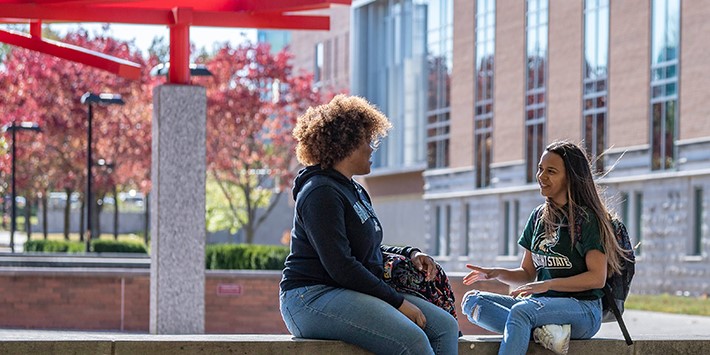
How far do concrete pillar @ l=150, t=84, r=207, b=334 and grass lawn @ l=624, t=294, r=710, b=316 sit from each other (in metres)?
13.7

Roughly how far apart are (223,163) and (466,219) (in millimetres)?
8617

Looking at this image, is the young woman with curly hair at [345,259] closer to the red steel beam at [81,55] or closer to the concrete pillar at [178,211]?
the concrete pillar at [178,211]

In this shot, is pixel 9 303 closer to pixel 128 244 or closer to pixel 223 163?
pixel 128 244

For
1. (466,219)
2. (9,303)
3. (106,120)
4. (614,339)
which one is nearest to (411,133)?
(466,219)

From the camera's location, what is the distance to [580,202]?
812cm

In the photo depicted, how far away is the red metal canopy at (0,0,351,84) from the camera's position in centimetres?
1827

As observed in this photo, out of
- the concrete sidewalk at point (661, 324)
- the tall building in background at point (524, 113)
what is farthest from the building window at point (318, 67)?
the concrete sidewalk at point (661, 324)

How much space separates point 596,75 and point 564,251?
117ft

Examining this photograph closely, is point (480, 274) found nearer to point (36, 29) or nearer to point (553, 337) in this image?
point (553, 337)

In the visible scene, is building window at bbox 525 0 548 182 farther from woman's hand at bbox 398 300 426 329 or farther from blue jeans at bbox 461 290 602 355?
woman's hand at bbox 398 300 426 329

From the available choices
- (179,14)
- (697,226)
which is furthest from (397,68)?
(179,14)

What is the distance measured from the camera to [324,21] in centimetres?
1947

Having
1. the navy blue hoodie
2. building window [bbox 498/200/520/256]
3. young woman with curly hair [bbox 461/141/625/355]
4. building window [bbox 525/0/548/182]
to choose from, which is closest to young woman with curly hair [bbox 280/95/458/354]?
the navy blue hoodie

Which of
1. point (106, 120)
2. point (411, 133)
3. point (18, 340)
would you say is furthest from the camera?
point (411, 133)
